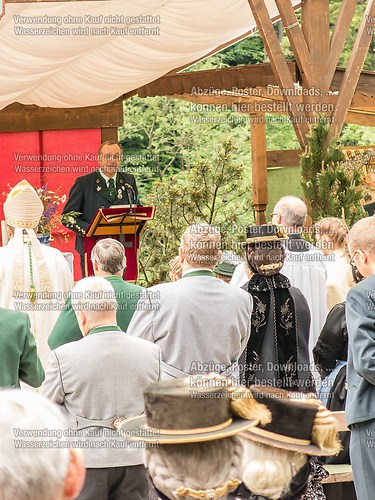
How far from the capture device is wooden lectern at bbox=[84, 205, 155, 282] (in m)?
8.80

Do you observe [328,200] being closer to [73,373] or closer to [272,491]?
[73,373]

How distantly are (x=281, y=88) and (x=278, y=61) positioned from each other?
25 centimetres

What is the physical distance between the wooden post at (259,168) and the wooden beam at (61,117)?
1.88 meters

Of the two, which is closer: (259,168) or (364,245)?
(364,245)

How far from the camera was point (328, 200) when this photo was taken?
28.9ft

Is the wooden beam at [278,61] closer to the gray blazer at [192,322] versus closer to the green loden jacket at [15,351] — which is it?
the gray blazer at [192,322]

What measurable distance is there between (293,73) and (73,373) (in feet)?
28.2

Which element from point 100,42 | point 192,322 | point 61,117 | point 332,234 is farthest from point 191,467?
point 61,117

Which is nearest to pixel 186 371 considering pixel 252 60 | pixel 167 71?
pixel 167 71

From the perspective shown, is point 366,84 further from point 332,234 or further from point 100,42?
point 332,234

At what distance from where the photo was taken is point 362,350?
3.80m

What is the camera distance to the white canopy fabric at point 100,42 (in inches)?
340

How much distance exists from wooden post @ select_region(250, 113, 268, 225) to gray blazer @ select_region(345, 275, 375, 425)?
8.62 metres

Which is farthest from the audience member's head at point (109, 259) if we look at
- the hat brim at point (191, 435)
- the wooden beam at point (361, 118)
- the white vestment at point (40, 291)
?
the wooden beam at point (361, 118)
